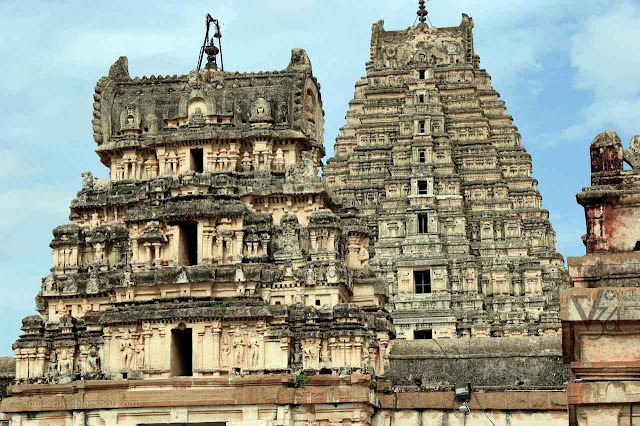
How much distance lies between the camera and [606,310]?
16.7 metres

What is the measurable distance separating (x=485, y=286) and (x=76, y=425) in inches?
1533

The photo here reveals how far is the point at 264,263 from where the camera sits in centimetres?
4034

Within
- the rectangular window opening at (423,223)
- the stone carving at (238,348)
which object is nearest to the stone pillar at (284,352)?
the stone carving at (238,348)

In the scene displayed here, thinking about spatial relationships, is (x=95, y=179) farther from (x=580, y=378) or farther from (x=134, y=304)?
(x=580, y=378)

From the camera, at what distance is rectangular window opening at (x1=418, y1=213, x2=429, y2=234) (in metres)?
72.7

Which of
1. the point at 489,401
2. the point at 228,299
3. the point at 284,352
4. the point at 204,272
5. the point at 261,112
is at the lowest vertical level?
the point at 489,401

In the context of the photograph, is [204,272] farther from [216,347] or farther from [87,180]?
[87,180]

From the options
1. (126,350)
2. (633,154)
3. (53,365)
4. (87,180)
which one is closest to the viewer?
(633,154)

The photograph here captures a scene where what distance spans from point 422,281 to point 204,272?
33706 millimetres

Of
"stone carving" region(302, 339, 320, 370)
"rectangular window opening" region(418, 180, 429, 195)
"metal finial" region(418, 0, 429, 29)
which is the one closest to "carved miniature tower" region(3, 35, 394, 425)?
"stone carving" region(302, 339, 320, 370)

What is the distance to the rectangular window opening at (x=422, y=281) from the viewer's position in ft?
235

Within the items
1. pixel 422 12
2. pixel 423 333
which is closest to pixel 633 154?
pixel 423 333

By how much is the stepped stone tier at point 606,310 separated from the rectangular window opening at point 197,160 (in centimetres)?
2711

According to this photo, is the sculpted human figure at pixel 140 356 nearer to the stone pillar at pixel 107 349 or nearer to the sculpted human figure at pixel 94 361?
the stone pillar at pixel 107 349
